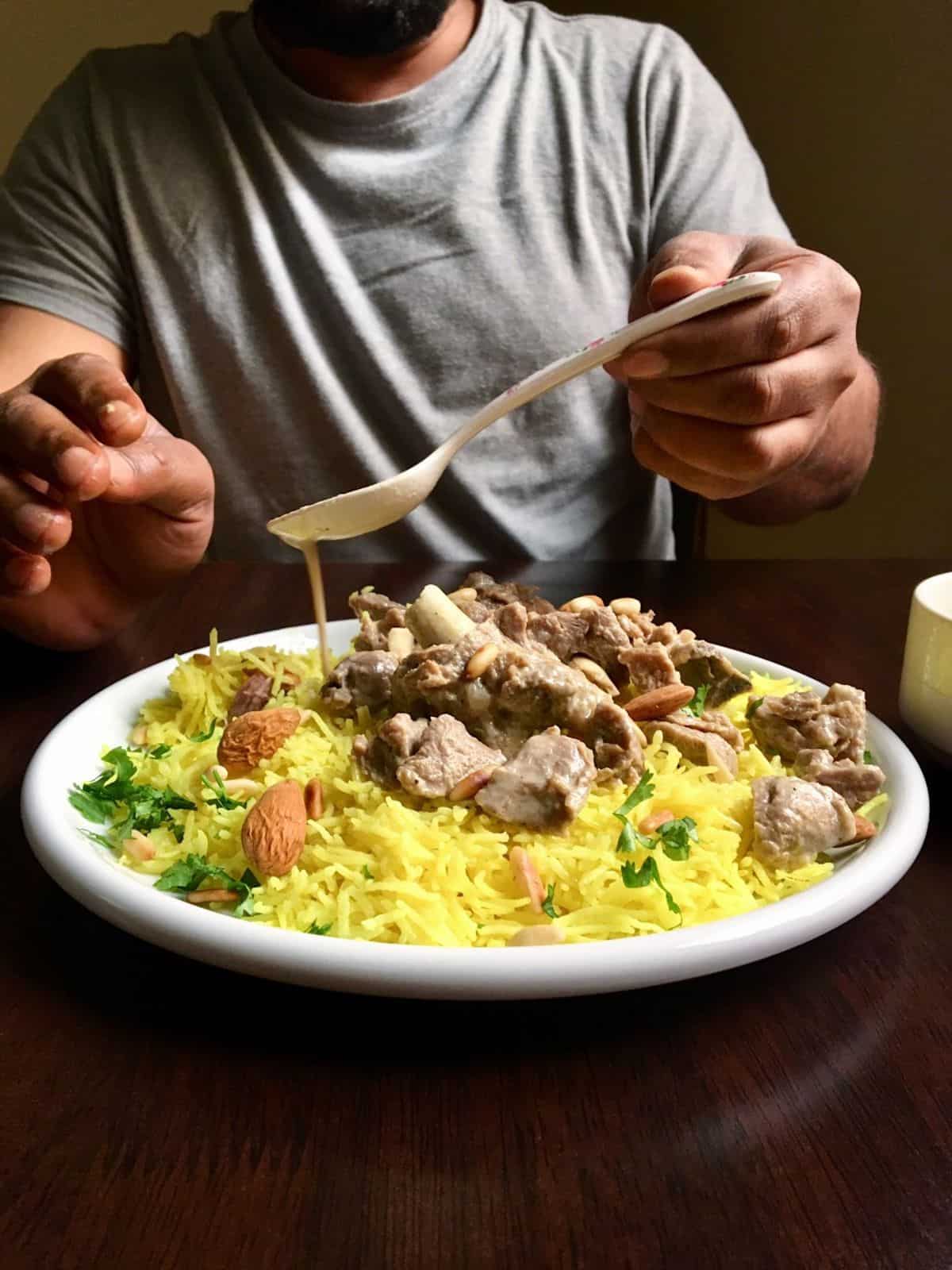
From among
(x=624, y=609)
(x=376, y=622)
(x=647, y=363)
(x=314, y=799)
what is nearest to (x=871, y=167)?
(x=647, y=363)

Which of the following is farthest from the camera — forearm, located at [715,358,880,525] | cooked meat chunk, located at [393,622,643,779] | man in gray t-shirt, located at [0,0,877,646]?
man in gray t-shirt, located at [0,0,877,646]

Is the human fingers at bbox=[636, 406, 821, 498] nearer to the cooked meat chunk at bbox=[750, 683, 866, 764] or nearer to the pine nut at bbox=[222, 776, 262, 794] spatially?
the cooked meat chunk at bbox=[750, 683, 866, 764]

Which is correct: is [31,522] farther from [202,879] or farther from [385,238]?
[385,238]

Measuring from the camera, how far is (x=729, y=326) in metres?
1.16

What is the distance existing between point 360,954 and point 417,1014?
0.09 m

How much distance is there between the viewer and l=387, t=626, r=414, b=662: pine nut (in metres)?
1.15

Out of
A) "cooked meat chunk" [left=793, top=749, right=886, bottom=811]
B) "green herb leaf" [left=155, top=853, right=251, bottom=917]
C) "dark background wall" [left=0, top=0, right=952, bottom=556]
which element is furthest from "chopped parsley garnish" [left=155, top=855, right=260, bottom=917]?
"dark background wall" [left=0, top=0, right=952, bottom=556]

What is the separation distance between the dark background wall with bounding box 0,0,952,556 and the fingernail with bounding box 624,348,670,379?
6.70 feet

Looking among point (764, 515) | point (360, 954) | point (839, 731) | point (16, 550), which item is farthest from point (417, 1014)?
point (764, 515)

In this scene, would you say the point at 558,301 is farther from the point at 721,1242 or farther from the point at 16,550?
the point at 721,1242

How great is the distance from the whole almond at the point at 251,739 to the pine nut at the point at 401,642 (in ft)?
0.51

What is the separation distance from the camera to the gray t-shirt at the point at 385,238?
215 cm

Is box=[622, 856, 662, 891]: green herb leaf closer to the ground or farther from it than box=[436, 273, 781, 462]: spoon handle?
closer to the ground

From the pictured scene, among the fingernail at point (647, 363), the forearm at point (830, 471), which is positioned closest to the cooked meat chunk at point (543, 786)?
the fingernail at point (647, 363)
